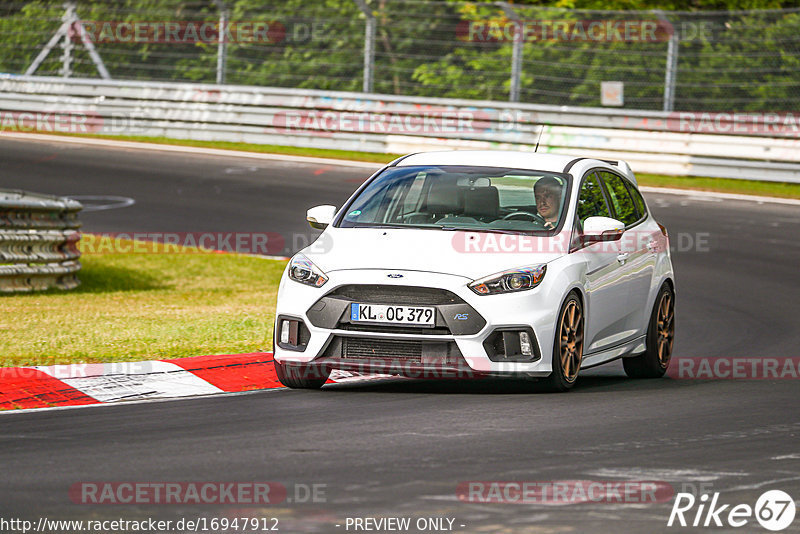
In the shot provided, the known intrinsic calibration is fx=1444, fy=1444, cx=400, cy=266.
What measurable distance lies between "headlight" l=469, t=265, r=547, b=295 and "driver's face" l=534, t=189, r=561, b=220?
0.82 metres

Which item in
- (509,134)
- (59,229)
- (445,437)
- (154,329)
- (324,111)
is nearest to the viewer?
(445,437)

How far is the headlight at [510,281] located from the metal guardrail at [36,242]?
7177 mm

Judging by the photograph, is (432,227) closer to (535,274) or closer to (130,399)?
(535,274)

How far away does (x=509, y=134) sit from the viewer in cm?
2645

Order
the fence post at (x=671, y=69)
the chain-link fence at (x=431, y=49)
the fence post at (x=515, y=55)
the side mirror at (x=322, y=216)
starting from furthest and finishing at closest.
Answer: the fence post at (x=515, y=55)
the fence post at (x=671, y=69)
the chain-link fence at (x=431, y=49)
the side mirror at (x=322, y=216)

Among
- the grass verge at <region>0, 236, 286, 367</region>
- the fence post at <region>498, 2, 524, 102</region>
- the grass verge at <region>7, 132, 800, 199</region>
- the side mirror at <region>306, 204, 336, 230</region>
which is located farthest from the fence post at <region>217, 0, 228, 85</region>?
the side mirror at <region>306, 204, 336, 230</region>

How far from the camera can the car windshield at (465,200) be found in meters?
9.55

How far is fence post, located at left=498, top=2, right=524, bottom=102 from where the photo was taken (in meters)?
26.6

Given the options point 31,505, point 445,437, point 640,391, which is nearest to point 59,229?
point 640,391

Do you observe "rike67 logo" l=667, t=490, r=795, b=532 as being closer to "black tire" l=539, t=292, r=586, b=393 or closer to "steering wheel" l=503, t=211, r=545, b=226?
"black tire" l=539, t=292, r=586, b=393

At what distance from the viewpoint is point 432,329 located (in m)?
8.59

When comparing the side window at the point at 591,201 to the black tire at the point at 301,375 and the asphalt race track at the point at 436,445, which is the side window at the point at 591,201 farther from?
the black tire at the point at 301,375

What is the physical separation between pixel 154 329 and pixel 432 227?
331 centimetres

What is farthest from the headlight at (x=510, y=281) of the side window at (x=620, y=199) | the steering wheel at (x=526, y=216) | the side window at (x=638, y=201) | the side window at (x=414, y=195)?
the side window at (x=638, y=201)
